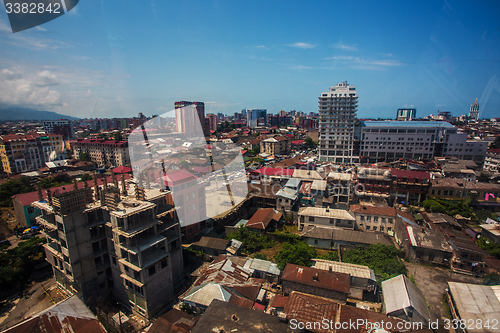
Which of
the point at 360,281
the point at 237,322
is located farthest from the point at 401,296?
the point at 237,322

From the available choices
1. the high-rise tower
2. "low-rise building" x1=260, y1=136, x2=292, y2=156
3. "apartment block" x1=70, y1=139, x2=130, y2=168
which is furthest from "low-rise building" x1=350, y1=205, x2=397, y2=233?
"apartment block" x1=70, y1=139, x2=130, y2=168

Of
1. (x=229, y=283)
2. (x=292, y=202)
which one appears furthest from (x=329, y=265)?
(x=292, y=202)

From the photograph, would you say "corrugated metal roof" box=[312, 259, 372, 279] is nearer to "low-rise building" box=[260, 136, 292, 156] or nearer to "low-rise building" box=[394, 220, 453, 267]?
"low-rise building" box=[394, 220, 453, 267]

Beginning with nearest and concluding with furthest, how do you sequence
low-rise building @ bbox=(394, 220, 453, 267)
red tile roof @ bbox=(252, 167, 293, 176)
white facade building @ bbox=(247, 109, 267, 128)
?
1. low-rise building @ bbox=(394, 220, 453, 267)
2. red tile roof @ bbox=(252, 167, 293, 176)
3. white facade building @ bbox=(247, 109, 267, 128)

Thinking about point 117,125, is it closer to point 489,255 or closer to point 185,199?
point 185,199

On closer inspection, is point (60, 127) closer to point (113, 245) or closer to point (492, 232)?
point (113, 245)

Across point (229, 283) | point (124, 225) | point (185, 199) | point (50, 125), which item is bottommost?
point (229, 283)

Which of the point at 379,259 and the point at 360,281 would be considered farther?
the point at 379,259
